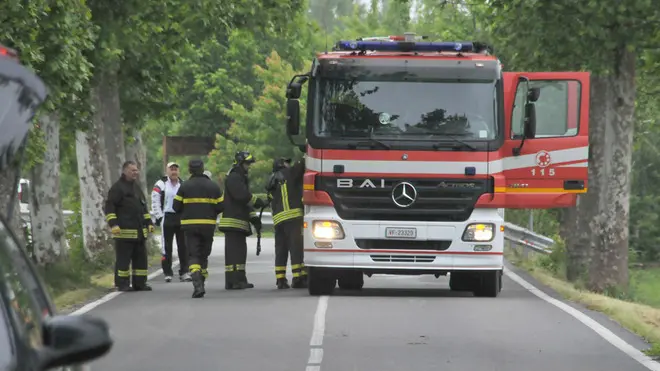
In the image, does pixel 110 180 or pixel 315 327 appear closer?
pixel 315 327

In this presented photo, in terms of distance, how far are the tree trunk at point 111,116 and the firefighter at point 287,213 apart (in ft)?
27.2

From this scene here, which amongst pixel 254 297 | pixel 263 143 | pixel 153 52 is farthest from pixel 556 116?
pixel 263 143

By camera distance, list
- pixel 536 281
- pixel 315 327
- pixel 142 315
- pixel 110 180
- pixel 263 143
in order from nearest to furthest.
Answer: pixel 315 327, pixel 142 315, pixel 536 281, pixel 110 180, pixel 263 143

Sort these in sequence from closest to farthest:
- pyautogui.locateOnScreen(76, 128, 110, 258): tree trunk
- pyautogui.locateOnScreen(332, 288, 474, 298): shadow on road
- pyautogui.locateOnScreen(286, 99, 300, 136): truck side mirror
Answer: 1. pyautogui.locateOnScreen(286, 99, 300, 136): truck side mirror
2. pyautogui.locateOnScreen(332, 288, 474, 298): shadow on road
3. pyautogui.locateOnScreen(76, 128, 110, 258): tree trunk

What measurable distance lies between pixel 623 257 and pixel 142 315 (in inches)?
511

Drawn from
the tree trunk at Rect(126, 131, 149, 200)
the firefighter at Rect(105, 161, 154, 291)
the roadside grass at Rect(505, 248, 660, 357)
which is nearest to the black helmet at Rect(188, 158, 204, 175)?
the firefighter at Rect(105, 161, 154, 291)

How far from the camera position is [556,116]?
18.0 meters

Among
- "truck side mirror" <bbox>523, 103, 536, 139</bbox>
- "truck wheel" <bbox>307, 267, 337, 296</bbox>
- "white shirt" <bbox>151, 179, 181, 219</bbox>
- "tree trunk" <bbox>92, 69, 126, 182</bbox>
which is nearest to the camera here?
"truck side mirror" <bbox>523, 103, 536, 139</bbox>

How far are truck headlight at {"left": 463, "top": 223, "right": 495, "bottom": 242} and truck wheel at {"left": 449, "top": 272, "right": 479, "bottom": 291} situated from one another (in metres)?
1.42

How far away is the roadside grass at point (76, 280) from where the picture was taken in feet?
61.6

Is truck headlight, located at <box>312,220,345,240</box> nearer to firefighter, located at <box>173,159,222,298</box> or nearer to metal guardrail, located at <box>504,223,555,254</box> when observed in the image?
firefighter, located at <box>173,159,222,298</box>

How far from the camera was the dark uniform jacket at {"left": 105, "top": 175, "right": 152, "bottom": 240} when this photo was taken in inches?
798

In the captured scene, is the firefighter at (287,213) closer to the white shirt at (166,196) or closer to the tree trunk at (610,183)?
the white shirt at (166,196)

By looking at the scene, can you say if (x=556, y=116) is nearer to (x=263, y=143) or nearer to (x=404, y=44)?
(x=404, y=44)
